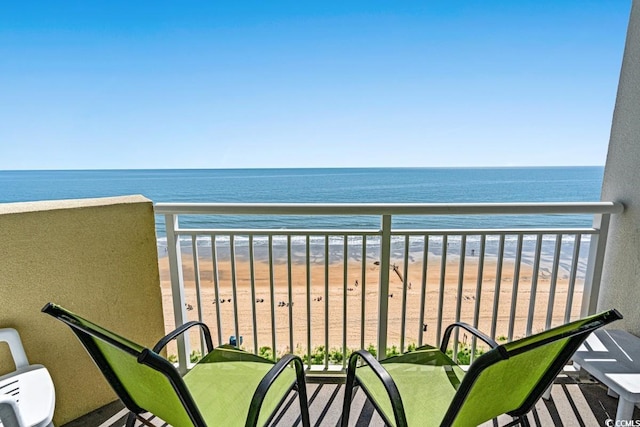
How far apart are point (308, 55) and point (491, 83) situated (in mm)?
11960

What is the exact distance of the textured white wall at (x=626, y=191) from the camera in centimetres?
186

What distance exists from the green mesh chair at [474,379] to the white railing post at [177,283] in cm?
120

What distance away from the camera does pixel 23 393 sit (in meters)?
1.31

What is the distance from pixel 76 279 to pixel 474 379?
1.84 meters

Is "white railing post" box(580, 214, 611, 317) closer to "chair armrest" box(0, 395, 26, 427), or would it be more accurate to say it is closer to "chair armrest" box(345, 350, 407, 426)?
"chair armrest" box(345, 350, 407, 426)

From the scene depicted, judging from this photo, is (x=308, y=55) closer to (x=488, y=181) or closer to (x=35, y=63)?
(x=35, y=63)

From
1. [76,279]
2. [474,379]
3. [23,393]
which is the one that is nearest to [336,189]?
[76,279]

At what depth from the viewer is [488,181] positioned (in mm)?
31219

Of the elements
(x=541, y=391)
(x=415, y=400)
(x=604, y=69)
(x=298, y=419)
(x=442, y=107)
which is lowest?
(x=298, y=419)

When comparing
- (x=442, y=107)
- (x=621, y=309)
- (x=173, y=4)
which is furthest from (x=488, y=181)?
(x=621, y=309)

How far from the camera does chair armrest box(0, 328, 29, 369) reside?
1490 millimetres

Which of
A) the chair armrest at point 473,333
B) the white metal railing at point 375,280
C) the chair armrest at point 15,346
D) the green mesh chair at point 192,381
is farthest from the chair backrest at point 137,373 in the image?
the chair armrest at point 473,333

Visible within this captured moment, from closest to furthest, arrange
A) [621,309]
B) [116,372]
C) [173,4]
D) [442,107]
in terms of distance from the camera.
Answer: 1. [116,372]
2. [621,309]
3. [173,4]
4. [442,107]

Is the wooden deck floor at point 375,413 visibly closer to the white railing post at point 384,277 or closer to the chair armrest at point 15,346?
the white railing post at point 384,277
